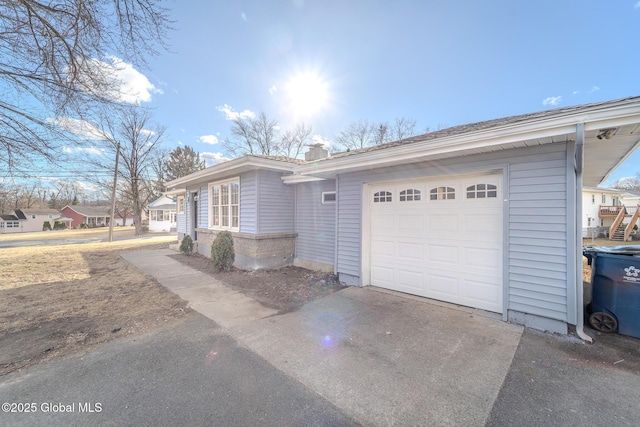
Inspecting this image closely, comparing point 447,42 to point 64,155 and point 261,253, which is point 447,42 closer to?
point 261,253

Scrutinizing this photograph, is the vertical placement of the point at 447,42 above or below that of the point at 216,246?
above

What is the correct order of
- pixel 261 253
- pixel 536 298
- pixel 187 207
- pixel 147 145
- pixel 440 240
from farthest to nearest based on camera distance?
pixel 147 145 → pixel 187 207 → pixel 261 253 → pixel 440 240 → pixel 536 298

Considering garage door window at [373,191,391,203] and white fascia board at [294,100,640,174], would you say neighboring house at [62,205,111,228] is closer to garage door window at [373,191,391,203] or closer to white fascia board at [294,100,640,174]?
garage door window at [373,191,391,203]

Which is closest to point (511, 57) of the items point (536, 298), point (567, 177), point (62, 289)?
point (567, 177)

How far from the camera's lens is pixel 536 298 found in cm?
373

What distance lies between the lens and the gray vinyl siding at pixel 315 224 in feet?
23.6

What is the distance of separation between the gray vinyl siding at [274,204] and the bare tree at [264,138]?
2149 centimetres

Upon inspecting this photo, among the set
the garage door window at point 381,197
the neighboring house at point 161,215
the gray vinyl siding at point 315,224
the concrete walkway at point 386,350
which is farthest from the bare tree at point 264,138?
the concrete walkway at point 386,350

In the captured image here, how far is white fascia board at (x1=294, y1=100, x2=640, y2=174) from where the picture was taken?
9.43 feet

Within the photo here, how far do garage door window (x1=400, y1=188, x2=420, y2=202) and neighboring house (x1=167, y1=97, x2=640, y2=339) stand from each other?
2 cm

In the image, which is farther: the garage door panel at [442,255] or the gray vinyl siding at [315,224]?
the gray vinyl siding at [315,224]

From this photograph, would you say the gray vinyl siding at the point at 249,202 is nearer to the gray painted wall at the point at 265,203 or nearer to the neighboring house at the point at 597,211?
the gray painted wall at the point at 265,203

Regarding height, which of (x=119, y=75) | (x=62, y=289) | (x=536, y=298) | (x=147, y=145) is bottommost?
(x=62, y=289)

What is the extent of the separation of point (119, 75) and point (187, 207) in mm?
9036
